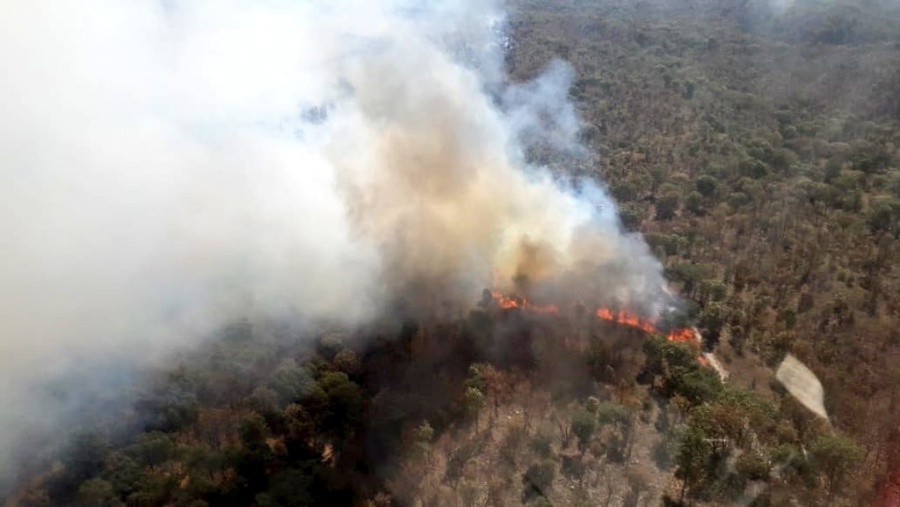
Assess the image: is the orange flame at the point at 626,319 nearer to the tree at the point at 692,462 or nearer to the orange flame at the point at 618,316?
the orange flame at the point at 618,316

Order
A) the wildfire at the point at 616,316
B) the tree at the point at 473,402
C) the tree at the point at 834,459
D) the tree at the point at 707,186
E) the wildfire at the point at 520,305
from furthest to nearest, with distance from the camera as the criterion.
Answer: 1. the tree at the point at 707,186
2. the wildfire at the point at 520,305
3. the wildfire at the point at 616,316
4. the tree at the point at 473,402
5. the tree at the point at 834,459

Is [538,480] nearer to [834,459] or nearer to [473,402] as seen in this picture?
[473,402]

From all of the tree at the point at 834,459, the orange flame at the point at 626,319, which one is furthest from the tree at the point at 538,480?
the orange flame at the point at 626,319

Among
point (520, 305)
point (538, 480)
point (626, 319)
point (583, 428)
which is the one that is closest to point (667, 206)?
point (626, 319)

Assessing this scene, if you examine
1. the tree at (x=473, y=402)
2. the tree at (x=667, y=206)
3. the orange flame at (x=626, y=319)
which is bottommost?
the tree at (x=473, y=402)

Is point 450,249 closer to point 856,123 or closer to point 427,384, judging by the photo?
point 427,384

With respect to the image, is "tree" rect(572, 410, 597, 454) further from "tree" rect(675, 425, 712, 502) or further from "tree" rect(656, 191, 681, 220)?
"tree" rect(656, 191, 681, 220)

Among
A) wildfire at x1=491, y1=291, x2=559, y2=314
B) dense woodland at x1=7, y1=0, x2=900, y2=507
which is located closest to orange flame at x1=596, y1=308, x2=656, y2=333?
dense woodland at x1=7, y1=0, x2=900, y2=507
